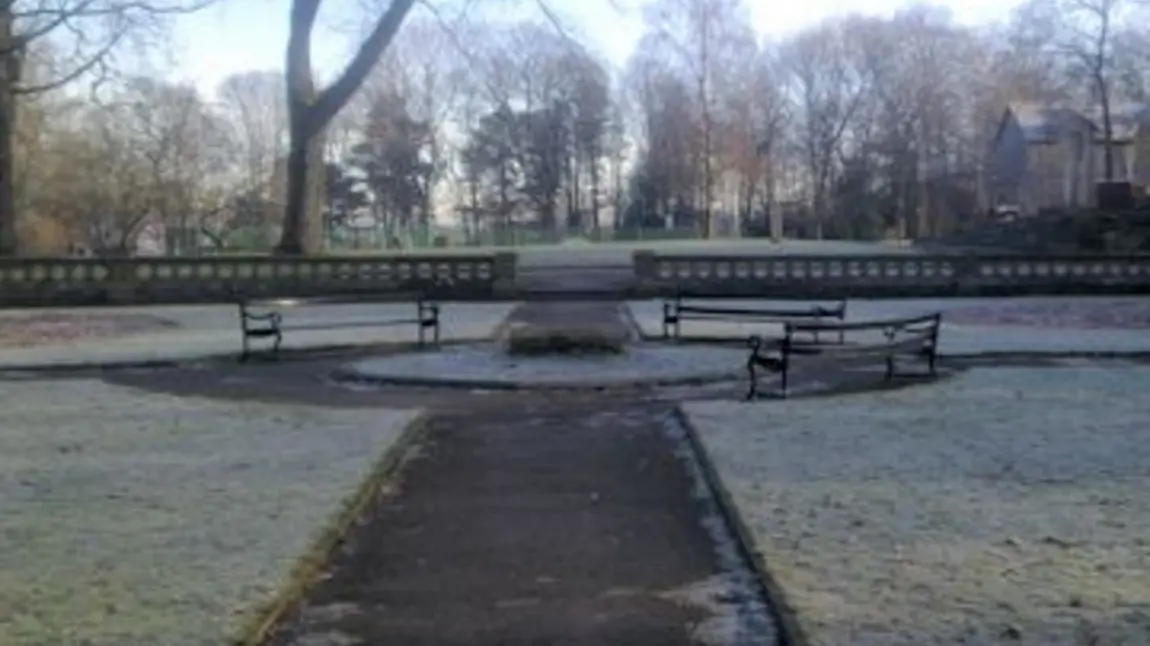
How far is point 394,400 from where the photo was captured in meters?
16.0

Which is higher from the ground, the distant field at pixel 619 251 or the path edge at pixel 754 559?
the distant field at pixel 619 251

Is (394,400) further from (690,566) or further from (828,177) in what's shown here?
(828,177)

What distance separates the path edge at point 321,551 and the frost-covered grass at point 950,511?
7.68ft

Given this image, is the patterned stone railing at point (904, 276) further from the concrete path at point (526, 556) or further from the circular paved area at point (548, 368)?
the concrete path at point (526, 556)

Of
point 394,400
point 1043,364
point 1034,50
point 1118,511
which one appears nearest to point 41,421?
point 394,400

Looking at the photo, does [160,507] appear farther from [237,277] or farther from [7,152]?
A: [7,152]

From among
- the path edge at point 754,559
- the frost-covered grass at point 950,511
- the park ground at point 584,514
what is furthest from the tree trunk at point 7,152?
the path edge at point 754,559

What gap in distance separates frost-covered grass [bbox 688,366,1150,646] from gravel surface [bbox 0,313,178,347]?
15.6m

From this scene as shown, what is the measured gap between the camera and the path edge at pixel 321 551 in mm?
6500

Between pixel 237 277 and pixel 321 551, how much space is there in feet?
97.4

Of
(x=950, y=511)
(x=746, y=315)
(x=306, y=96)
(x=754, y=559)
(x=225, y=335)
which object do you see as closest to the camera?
(x=754, y=559)

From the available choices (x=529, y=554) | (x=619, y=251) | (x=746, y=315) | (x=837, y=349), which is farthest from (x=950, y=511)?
(x=619, y=251)

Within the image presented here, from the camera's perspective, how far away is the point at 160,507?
9242 mm

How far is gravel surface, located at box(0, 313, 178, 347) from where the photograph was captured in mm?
25953
